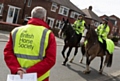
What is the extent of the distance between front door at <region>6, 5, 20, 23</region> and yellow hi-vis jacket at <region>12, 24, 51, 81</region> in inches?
1107

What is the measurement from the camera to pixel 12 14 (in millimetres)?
30953

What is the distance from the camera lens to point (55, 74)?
8.52 m

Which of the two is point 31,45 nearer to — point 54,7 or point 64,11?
point 54,7

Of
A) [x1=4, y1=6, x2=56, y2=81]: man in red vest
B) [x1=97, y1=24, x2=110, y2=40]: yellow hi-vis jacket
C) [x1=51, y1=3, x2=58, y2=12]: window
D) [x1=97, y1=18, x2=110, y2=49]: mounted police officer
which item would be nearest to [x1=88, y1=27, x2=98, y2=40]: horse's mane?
[x1=97, y1=18, x2=110, y2=49]: mounted police officer

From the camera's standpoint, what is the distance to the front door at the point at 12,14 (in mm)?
30469

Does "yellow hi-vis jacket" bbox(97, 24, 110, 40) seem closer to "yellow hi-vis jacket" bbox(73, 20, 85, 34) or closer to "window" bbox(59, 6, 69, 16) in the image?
"yellow hi-vis jacket" bbox(73, 20, 85, 34)

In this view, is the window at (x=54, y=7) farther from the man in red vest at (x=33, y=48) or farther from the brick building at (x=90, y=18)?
the man in red vest at (x=33, y=48)

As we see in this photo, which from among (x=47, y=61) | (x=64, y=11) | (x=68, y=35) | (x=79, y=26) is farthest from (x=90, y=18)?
(x=47, y=61)

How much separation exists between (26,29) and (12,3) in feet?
93.2

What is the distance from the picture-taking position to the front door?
3047 centimetres

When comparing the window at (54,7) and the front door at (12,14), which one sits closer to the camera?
the front door at (12,14)

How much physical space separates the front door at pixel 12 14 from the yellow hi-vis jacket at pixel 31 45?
92.2 ft

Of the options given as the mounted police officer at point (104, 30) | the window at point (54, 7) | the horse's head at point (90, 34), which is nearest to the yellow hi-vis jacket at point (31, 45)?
the horse's head at point (90, 34)

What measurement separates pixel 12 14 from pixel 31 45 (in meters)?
28.8
